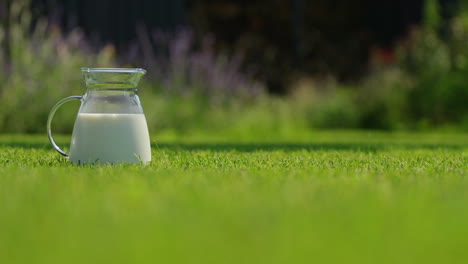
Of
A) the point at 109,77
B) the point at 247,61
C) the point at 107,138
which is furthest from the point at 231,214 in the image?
the point at 247,61

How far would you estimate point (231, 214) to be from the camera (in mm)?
2049

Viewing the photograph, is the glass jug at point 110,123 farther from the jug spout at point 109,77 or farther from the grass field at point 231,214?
the grass field at point 231,214

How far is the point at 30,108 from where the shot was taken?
8109mm

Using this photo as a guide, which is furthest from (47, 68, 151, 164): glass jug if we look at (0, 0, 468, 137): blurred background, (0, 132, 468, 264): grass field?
(0, 0, 468, 137): blurred background

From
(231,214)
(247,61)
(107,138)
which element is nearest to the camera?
(231,214)

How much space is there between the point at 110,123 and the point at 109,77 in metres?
0.25

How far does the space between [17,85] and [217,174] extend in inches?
218

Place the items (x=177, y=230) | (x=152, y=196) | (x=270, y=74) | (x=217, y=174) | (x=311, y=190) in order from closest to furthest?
1. (x=177, y=230)
2. (x=152, y=196)
3. (x=311, y=190)
4. (x=217, y=174)
5. (x=270, y=74)

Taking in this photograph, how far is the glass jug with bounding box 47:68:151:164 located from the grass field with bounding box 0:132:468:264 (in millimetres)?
174

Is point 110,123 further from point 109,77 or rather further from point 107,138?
point 109,77

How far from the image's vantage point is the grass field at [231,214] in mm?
1620

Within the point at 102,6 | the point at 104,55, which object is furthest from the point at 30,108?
the point at 102,6

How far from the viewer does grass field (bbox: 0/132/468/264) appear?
5.32 ft

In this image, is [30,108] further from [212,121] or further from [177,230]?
[177,230]
